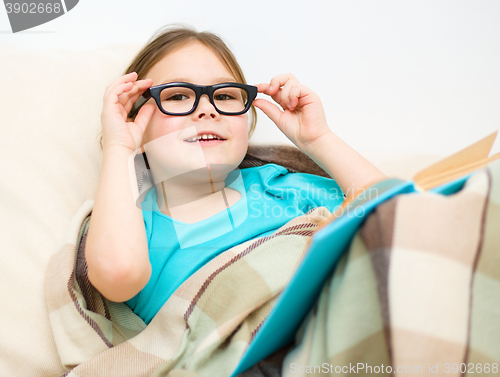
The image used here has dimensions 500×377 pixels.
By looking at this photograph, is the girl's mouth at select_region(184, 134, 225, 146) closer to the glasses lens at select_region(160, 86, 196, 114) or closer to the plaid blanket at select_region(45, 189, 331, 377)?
the glasses lens at select_region(160, 86, 196, 114)

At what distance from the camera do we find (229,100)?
961mm

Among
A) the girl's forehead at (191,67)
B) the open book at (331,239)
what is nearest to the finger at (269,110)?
the girl's forehead at (191,67)

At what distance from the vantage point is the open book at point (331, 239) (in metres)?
0.37

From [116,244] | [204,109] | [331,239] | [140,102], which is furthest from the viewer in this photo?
[140,102]

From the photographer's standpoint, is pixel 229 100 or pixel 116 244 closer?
pixel 116 244

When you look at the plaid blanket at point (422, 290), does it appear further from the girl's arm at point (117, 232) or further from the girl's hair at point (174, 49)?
the girl's hair at point (174, 49)

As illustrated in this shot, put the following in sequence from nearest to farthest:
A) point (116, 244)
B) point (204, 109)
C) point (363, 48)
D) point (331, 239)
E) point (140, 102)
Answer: point (331, 239) < point (116, 244) < point (204, 109) < point (140, 102) < point (363, 48)

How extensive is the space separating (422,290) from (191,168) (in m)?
0.63

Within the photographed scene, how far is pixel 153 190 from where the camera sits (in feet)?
3.31

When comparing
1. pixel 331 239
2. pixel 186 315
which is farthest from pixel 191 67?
pixel 331 239

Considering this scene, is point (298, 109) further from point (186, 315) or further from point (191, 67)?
point (186, 315)

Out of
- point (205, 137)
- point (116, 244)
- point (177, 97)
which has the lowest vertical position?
point (116, 244)

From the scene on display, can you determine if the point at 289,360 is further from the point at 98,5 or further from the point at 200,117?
the point at 98,5

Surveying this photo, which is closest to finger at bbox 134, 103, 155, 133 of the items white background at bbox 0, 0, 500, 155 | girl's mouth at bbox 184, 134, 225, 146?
→ girl's mouth at bbox 184, 134, 225, 146
